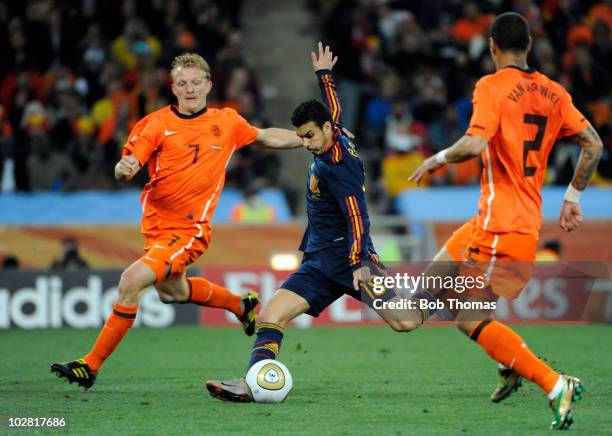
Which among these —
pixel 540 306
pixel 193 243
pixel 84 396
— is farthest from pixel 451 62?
pixel 84 396

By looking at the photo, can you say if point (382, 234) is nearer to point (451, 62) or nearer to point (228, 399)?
point (451, 62)

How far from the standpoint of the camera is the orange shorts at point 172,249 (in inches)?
340

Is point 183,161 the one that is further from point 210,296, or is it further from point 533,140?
point 533,140

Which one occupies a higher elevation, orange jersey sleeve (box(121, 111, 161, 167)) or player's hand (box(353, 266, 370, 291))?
orange jersey sleeve (box(121, 111, 161, 167))

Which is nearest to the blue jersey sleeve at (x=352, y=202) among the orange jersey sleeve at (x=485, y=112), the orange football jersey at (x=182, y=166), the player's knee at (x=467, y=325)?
the player's knee at (x=467, y=325)

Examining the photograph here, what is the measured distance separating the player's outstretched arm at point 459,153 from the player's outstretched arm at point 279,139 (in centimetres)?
249

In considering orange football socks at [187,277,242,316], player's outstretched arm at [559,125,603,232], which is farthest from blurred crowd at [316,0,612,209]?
player's outstretched arm at [559,125,603,232]

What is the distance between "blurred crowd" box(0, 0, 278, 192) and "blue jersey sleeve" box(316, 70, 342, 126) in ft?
27.8

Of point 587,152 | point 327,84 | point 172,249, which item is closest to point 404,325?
point 587,152

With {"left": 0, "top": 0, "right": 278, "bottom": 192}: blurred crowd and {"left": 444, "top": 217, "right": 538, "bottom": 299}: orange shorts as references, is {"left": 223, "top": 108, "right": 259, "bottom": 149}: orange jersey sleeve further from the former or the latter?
{"left": 0, "top": 0, "right": 278, "bottom": 192}: blurred crowd

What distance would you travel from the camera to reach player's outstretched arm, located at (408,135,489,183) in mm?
6715

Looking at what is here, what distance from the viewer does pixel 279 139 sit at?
921cm

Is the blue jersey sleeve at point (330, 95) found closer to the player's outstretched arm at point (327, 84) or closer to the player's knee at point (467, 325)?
the player's outstretched arm at point (327, 84)

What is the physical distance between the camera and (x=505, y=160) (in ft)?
22.9
